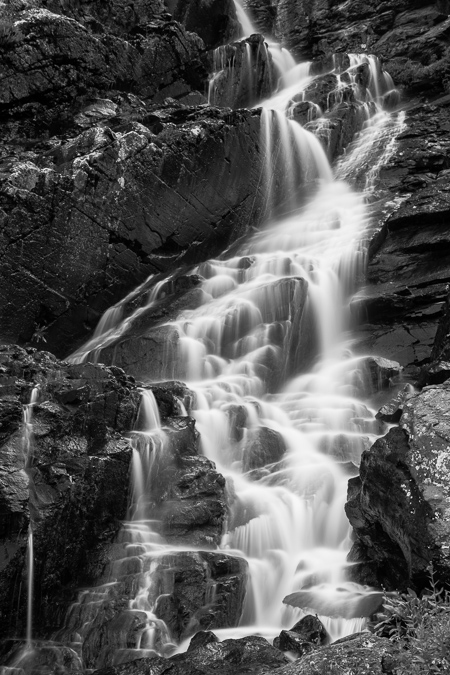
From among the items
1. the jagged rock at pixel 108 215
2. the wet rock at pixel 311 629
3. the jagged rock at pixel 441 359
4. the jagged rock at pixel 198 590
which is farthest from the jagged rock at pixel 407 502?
the jagged rock at pixel 108 215

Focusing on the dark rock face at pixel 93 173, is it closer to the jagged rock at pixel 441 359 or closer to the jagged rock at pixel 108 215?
the jagged rock at pixel 108 215

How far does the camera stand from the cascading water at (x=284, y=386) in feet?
32.4

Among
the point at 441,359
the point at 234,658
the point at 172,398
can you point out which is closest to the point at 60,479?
the point at 172,398

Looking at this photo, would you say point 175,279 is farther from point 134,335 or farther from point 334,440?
point 334,440

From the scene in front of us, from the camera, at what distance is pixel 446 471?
7.38 m

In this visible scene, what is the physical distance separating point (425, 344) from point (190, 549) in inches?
326

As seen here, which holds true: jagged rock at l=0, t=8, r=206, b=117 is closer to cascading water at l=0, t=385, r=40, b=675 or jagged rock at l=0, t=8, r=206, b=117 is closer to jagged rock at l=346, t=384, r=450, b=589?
cascading water at l=0, t=385, r=40, b=675

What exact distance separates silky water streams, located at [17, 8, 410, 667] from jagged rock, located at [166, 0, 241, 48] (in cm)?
1056

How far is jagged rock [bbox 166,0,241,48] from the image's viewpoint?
113ft

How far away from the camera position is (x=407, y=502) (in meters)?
7.73

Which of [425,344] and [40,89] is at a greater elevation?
[40,89]

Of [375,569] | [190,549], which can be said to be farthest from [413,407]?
[190,549]

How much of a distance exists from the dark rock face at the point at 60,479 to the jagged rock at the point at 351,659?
5.47 metres

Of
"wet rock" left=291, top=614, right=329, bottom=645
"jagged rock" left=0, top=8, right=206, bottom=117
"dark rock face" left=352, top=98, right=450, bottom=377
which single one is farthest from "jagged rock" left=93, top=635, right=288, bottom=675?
"jagged rock" left=0, top=8, right=206, bottom=117
